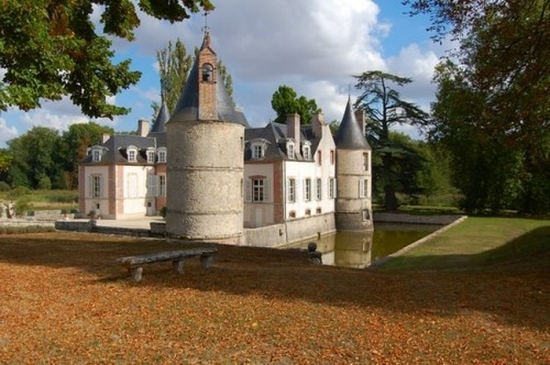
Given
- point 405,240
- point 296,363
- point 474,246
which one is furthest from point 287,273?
point 405,240

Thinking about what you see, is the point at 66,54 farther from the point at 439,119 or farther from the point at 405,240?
the point at 439,119

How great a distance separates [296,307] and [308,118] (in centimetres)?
3715

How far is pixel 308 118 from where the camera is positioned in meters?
42.8

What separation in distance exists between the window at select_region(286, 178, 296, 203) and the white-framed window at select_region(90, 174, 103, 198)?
39.5 ft

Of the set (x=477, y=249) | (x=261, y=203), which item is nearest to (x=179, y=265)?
(x=477, y=249)

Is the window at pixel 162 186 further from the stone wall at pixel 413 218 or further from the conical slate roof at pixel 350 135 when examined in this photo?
the stone wall at pixel 413 218

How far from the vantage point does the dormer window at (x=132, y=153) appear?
30641 millimetres

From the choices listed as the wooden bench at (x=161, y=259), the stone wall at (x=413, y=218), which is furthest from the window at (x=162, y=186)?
the wooden bench at (x=161, y=259)

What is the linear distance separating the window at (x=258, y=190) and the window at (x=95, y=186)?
33.6 feet

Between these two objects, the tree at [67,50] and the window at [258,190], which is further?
the window at [258,190]

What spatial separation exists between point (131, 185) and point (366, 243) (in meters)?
14.9

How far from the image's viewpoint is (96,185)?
30.5m

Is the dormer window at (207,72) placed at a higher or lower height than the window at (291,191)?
higher

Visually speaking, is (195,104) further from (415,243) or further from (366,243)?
(366,243)
